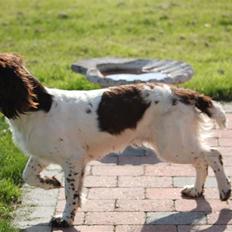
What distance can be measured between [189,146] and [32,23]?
849 cm

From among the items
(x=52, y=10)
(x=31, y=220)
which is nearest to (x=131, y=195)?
(x=31, y=220)

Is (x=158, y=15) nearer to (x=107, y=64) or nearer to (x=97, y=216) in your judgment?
(x=107, y=64)

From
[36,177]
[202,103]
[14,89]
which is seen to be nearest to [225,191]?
[202,103]

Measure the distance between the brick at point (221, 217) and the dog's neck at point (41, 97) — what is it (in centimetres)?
155

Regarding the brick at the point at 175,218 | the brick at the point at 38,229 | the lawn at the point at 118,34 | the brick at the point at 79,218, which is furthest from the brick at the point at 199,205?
the lawn at the point at 118,34

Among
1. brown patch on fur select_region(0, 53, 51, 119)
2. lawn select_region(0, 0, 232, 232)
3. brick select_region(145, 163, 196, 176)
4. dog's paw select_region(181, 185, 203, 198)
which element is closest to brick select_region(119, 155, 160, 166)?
brick select_region(145, 163, 196, 176)

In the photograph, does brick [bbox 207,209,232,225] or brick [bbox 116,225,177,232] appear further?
brick [bbox 207,209,232,225]

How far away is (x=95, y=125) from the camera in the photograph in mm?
5801

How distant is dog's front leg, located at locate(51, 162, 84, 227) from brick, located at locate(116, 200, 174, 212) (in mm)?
456

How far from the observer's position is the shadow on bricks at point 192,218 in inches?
225

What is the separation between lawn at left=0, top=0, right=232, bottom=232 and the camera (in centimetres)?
1033

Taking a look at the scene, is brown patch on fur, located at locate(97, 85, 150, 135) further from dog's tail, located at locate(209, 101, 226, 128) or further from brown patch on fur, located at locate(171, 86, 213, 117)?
dog's tail, located at locate(209, 101, 226, 128)

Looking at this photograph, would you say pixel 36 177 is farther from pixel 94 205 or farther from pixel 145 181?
pixel 145 181

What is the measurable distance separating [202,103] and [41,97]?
1.30 m
